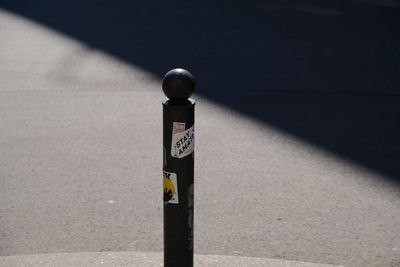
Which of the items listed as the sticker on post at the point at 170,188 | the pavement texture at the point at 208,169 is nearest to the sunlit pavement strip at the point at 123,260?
the pavement texture at the point at 208,169

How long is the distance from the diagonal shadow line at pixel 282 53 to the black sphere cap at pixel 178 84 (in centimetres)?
325

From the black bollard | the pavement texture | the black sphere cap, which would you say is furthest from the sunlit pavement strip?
the black sphere cap

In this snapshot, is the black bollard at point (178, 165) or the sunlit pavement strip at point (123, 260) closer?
the black bollard at point (178, 165)

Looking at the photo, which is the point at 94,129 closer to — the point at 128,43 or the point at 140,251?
the point at 140,251

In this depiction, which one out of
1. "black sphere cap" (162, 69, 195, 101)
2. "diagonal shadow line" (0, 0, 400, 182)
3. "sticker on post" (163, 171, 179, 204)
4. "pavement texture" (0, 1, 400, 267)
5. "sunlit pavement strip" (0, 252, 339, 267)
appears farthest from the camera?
"diagonal shadow line" (0, 0, 400, 182)

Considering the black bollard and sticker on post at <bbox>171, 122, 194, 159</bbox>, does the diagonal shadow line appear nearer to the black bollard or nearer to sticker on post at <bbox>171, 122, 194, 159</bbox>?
the black bollard

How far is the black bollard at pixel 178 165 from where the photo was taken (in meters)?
3.92

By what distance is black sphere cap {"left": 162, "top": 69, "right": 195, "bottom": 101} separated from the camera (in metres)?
3.90

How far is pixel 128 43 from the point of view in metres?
11.8

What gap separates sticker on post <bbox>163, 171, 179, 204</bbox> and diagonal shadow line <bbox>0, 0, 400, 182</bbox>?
123 inches

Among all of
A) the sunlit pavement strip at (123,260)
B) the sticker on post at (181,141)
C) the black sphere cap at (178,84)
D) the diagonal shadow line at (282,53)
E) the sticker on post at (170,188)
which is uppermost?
the diagonal shadow line at (282,53)

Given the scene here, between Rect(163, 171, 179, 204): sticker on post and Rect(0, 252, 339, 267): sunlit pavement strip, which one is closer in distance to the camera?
Rect(163, 171, 179, 204): sticker on post

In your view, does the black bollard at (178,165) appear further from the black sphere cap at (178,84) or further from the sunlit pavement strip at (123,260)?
the sunlit pavement strip at (123,260)

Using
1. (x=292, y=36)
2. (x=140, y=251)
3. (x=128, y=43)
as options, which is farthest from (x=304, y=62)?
(x=140, y=251)
